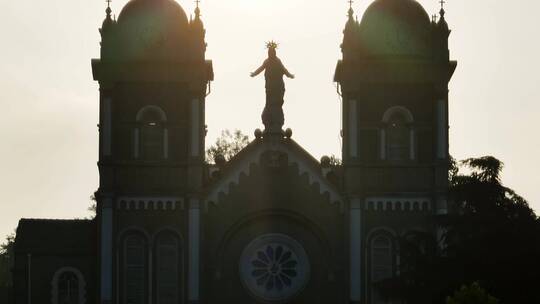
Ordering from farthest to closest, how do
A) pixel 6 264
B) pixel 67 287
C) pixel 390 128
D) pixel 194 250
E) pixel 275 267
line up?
1. pixel 6 264
2. pixel 390 128
3. pixel 67 287
4. pixel 275 267
5. pixel 194 250

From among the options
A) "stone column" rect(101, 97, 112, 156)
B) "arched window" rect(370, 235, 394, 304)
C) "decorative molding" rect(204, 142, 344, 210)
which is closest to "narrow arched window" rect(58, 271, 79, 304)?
"stone column" rect(101, 97, 112, 156)

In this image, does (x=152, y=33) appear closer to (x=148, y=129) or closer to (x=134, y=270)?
(x=148, y=129)

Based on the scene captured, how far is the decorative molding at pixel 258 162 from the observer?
63.4 meters

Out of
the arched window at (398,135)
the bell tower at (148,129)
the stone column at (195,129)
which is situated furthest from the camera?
the arched window at (398,135)

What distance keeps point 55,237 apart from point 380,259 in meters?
12.2

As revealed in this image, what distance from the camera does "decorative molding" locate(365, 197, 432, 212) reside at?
63531 mm

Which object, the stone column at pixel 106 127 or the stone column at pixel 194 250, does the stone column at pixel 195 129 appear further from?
the stone column at pixel 106 127

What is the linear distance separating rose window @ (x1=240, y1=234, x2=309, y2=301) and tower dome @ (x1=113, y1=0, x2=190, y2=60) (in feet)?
25.1

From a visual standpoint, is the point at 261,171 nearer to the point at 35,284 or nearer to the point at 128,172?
the point at 128,172

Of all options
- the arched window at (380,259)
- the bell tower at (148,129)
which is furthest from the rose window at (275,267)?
the arched window at (380,259)

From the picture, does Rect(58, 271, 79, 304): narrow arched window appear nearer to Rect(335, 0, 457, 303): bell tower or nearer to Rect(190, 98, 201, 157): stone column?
Rect(190, 98, 201, 157): stone column

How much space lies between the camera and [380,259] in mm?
63531

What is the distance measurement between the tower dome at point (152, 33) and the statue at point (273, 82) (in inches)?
119

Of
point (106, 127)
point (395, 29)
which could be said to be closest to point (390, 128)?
point (395, 29)
